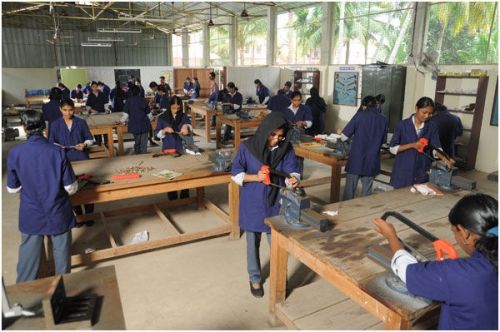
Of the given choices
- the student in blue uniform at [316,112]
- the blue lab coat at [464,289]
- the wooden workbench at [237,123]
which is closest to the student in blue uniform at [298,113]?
the wooden workbench at [237,123]

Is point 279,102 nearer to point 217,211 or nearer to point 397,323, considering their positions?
point 217,211

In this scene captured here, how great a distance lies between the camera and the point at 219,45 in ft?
51.9

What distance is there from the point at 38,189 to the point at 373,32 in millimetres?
8430

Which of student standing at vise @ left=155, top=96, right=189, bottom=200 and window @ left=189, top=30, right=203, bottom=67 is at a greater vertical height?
window @ left=189, top=30, right=203, bottom=67

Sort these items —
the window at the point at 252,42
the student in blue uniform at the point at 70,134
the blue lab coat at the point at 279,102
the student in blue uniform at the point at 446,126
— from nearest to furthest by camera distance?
the student in blue uniform at the point at 70,134 < the student in blue uniform at the point at 446,126 < the blue lab coat at the point at 279,102 < the window at the point at 252,42

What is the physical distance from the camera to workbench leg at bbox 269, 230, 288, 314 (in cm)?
241

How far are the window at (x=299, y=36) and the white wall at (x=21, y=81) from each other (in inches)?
388

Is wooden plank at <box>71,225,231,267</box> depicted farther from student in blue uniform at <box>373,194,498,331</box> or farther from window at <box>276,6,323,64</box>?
window at <box>276,6,323,64</box>

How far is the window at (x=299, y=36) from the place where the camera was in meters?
10.6

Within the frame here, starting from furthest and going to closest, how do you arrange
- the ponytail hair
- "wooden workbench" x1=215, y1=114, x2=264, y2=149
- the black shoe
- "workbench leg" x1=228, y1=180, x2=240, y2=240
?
"wooden workbench" x1=215, y1=114, x2=264, y2=149 < "workbench leg" x1=228, y1=180, x2=240, y2=240 < the black shoe < the ponytail hair

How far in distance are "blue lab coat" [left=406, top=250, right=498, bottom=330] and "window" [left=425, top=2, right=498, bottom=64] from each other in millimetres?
6676

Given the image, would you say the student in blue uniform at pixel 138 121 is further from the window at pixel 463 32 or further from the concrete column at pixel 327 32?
the window at pixel 463 32

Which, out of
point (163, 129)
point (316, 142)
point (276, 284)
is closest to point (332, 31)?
point (316, 142)

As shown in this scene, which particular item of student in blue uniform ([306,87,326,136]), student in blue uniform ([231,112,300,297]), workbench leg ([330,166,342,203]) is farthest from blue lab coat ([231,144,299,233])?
student in blue uniform ([306,87,326,136])
